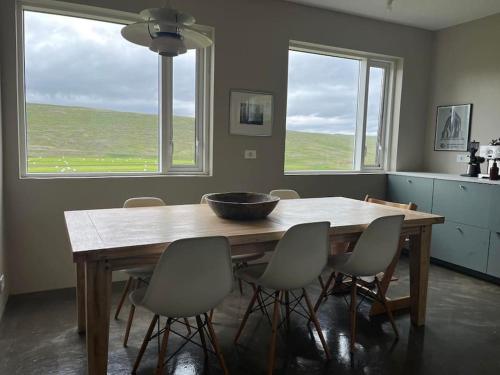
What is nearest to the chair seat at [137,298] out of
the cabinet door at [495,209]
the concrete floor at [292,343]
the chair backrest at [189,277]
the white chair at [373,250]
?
the chair backrest at [189,277]

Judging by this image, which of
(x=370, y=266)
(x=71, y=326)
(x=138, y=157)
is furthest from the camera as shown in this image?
(x=138, y=157)

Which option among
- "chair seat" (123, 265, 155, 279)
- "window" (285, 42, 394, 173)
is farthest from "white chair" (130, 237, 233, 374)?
"window" (285, 42, 394, 173)

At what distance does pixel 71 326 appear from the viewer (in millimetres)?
2615

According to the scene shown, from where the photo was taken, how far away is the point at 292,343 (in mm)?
2451

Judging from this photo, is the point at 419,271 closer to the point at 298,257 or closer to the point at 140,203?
the point at 298,257

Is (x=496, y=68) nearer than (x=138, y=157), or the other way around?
(x=138, y=157)

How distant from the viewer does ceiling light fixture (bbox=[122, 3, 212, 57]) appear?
1819 mm

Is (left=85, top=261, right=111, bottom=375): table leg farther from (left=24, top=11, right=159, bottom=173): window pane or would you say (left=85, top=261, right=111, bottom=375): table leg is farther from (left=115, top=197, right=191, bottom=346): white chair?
(left=24, top=11, right=159, bottom=173): window pane

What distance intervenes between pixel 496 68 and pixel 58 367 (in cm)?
472

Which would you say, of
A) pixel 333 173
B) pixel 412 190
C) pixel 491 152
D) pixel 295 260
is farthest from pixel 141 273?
pixel 491 152

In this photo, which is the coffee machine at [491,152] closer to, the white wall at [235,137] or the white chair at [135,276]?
the white wall at [235,137]

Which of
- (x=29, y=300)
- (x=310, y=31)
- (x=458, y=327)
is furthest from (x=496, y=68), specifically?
(x=29, y=300)

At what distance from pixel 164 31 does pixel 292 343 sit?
1.96 metres

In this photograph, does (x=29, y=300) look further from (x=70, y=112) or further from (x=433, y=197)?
(x=433, y=197)
